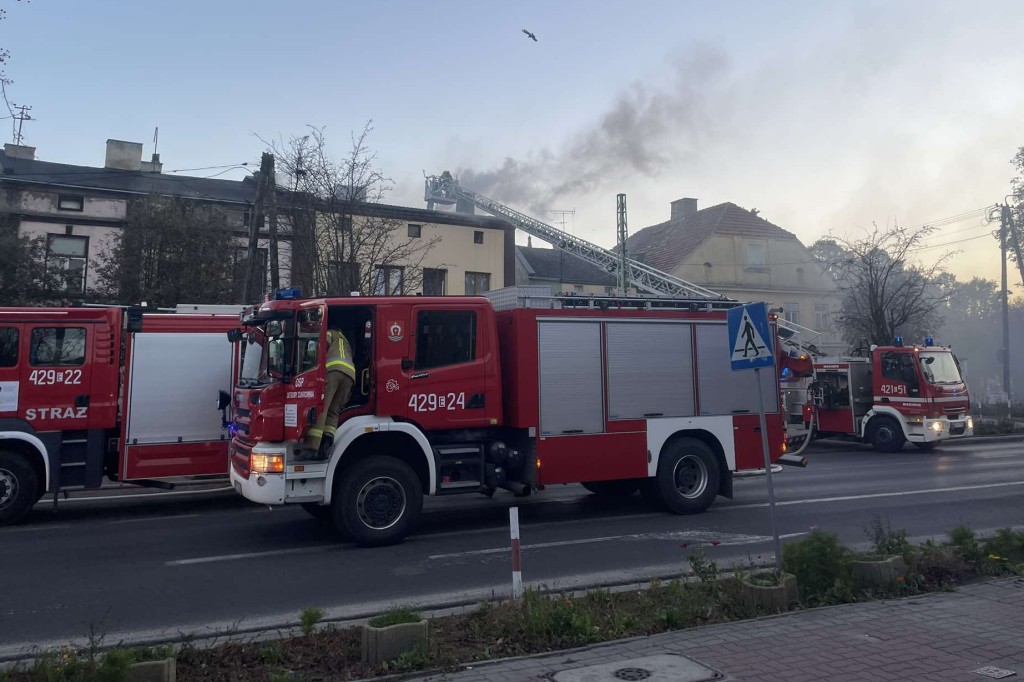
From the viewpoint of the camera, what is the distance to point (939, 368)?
2056 cm

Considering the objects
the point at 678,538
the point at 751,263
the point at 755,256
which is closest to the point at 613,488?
the point at 678,538

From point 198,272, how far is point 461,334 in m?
14.2

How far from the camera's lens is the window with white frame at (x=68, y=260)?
71.4 feet

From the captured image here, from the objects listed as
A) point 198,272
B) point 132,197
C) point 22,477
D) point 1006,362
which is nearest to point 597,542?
point 22,477

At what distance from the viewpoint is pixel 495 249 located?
1257 inches

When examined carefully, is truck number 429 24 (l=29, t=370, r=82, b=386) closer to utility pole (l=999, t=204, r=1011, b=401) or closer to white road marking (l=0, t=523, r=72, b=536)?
white road marking (l=0, t=523, r=72, b=536)

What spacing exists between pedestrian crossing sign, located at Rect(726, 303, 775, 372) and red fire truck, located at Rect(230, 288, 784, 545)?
310 centimetres

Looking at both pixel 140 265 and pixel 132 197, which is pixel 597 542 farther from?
pixel 132 197

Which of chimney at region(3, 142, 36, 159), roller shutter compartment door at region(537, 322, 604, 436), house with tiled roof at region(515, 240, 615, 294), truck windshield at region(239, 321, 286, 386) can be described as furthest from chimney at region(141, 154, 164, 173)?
roller shutter compartment door at region(537, 322, 604, 436)

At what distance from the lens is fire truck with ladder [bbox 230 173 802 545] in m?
8.77

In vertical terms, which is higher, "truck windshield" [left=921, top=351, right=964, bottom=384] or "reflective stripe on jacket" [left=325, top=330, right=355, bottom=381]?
"truck windshield" [left=921, top=351, right=964, bottom=384]

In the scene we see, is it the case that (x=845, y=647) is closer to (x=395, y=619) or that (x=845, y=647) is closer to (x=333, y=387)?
(x=395, y=619)

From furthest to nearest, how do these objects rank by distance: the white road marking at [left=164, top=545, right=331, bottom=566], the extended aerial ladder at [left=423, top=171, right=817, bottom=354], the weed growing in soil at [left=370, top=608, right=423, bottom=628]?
the extended aerial ladder at [left=423, top=171, right=817, bottom=354], the white road marking at [left=164, top=545, right=331, bottom=566], the weed growing in soil at [left=370, top=608, right=423, bottom=628]

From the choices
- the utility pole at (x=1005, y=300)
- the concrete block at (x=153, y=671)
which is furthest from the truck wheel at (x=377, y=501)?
the utility pole at (x=1005, y=300)
